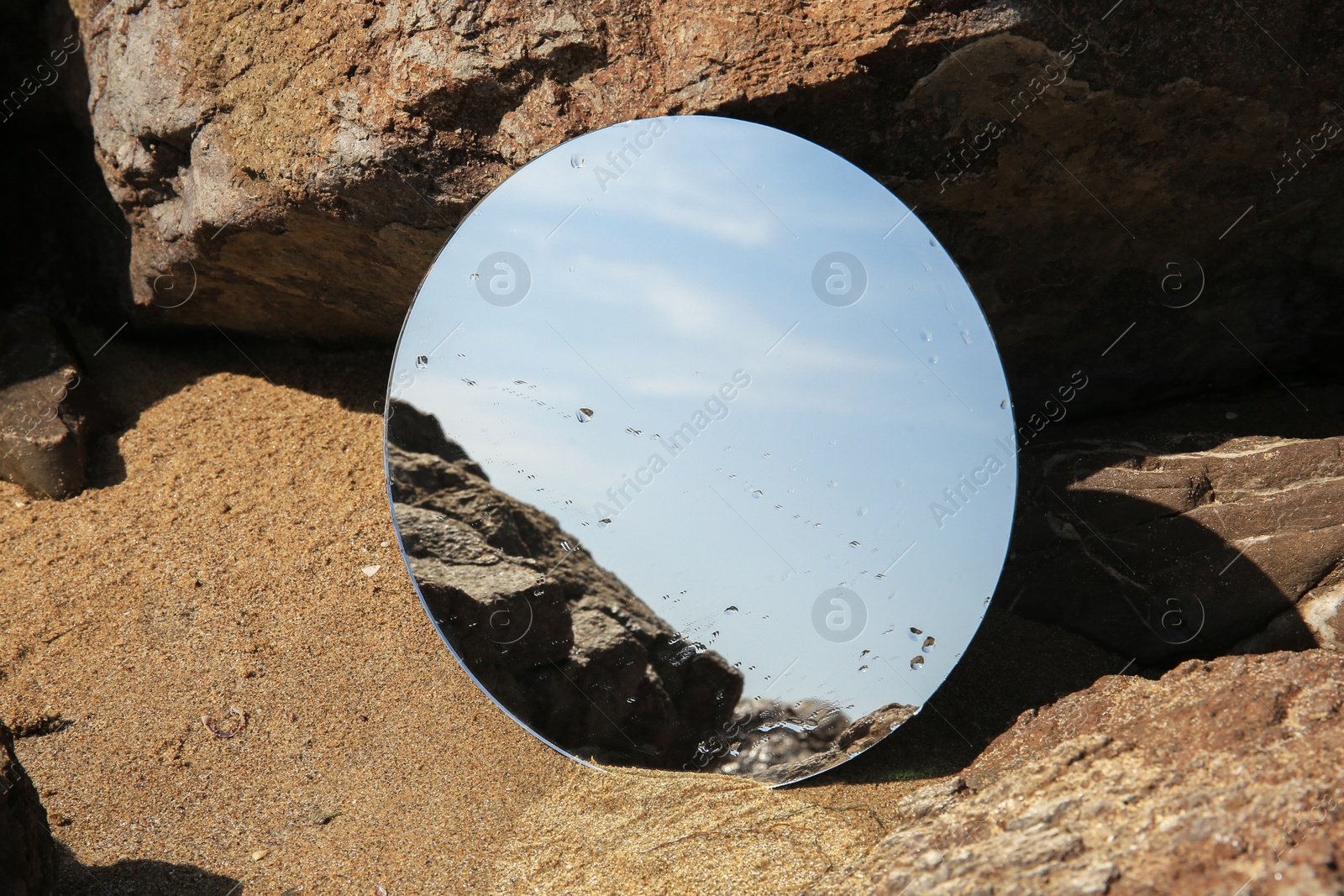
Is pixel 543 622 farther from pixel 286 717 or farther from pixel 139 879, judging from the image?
pixel 139 879

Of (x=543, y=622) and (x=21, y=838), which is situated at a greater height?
(x=543, y=622)

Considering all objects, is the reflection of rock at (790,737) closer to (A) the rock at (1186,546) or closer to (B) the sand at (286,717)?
(B) the sand at (286,717)

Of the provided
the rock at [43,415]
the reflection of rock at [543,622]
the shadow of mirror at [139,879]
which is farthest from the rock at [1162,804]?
the rock at [43,415]

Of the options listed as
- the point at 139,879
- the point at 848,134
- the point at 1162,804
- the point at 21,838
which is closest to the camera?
the point at 1162,804

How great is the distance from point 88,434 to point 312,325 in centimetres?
99

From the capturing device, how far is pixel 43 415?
354 centimetres

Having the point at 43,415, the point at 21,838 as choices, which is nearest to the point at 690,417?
the point at 21,838

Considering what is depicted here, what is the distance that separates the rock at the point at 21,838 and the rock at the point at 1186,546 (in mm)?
2809

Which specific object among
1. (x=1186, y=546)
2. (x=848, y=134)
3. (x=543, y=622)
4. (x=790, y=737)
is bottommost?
(x=790, y=737)

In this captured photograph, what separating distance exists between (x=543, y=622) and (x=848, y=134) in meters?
1.69

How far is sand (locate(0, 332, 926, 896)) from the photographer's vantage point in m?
2.24

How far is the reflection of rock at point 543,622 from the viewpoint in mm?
2404

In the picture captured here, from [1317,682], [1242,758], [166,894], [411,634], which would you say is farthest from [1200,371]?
[166,894]

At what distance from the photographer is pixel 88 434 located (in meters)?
3.65
